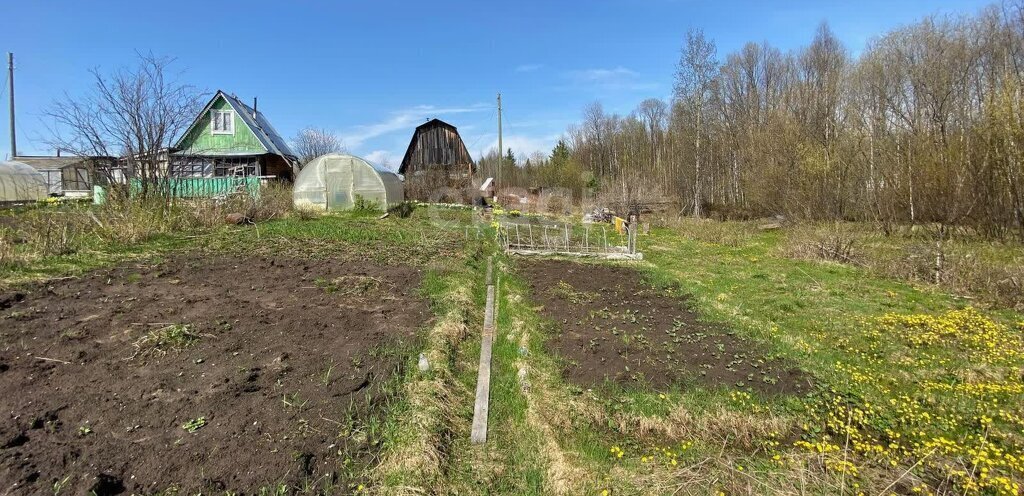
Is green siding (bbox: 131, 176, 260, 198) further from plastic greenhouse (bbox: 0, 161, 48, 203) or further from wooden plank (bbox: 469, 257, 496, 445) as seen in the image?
plastic greenhouse (bbox: 0, 161, 48, 203)

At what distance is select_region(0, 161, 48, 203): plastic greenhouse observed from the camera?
2167cm

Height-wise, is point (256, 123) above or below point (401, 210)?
above

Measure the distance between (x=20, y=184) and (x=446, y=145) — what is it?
20756 mm

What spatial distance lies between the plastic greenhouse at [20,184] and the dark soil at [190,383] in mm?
23603

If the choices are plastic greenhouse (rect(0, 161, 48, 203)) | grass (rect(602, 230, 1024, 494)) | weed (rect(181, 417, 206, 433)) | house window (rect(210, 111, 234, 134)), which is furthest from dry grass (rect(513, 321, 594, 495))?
plastic greenhouse (rect(0, 161, 48, 203))

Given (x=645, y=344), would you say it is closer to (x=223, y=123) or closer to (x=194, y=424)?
(x=194, y=424)

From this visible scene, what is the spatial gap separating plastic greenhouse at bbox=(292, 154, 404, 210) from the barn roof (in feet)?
42.3

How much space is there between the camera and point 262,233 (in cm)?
1086

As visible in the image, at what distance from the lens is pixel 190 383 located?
334 centimetres

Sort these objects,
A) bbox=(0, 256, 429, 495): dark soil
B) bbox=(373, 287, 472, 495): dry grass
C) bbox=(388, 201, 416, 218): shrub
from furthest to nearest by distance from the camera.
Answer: bbox=(388, 201, 416, 218): shrub → bbox=(373, 287, 472, 495): dry grass → bbox=(0, 256, 429, 495): dark soil

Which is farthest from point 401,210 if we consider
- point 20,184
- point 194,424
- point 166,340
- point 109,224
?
point 20,184

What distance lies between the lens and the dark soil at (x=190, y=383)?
8.02 ft

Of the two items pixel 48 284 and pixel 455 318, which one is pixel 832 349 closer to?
pixel 455 318

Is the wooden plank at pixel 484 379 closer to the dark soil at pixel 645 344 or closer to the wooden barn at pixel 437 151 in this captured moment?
the dark soil at pixel 645 344
